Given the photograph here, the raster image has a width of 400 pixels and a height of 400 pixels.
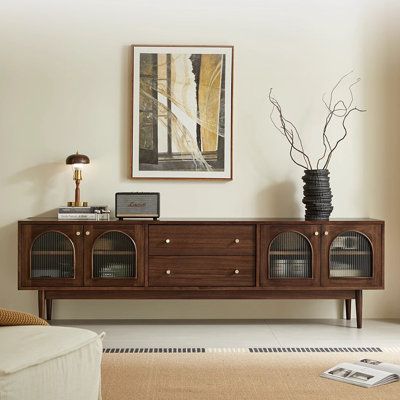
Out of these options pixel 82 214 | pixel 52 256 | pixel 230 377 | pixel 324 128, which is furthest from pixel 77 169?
pixel 230 377

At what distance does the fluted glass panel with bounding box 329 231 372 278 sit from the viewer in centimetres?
459

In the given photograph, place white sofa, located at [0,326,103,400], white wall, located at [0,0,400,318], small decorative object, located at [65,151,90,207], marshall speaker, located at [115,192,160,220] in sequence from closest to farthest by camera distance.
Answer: white sofa, located at [0,326,103,400]
marshall speaker, located at [115,192,160,220]
small decorative object, located at [65,151,90,207]
white wall, located at [0,0,400,318]

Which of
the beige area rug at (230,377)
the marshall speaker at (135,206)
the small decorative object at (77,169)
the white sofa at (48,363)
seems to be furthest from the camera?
the small decorative object at (77,169)

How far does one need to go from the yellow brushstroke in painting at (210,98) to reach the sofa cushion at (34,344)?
8.06 ft

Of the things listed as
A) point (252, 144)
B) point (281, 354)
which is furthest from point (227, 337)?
point (252, 144)

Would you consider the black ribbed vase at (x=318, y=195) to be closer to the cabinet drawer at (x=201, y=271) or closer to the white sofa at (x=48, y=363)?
the cabinet drawer at (x=201, y=271)

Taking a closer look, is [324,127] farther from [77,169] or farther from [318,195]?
[77,169]

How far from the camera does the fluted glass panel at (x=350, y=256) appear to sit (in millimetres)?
4586

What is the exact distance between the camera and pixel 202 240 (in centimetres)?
456

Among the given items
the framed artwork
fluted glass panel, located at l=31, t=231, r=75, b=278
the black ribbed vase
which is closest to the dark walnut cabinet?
fluted glass panel, located at l=31, t=231, r=75, b=278

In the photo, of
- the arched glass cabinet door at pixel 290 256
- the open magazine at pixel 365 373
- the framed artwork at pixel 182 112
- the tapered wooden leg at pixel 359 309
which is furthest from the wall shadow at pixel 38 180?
the open magazine at pixel 365 373

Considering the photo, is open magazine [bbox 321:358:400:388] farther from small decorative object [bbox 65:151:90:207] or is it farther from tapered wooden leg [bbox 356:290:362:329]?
small decorative object [bbox 65:151:90:207]

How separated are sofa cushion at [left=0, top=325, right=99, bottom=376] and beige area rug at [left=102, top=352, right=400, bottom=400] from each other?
1.96ft

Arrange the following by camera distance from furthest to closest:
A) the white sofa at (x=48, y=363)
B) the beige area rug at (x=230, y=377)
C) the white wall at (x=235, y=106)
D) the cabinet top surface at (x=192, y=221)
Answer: the white wall at (x=235, y=106) → the cabinet top surface at (x=192, y=221) → the beige area rug at (x=230, y=377) → the white sofa at (x=48, y=363)
